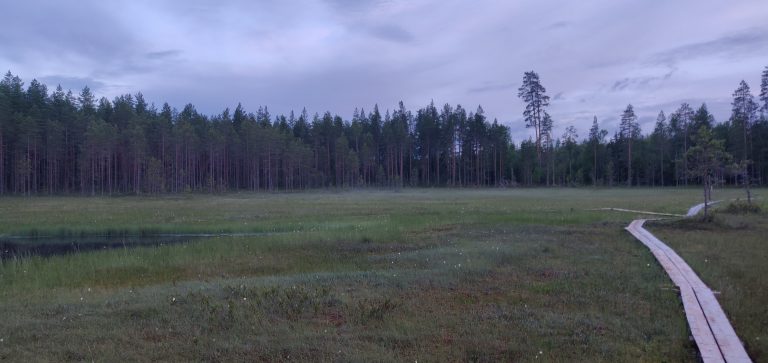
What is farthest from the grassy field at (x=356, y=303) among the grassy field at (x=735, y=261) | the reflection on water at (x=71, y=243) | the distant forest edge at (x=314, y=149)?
the distant forest edge at (x=314, y=149)

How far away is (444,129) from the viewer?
5157 inches

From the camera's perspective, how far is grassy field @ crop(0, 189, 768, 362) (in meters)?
9.36

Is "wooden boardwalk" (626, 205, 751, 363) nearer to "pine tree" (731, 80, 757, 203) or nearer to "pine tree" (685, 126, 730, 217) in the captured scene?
"pine tree" (685, 126, 730, 217)

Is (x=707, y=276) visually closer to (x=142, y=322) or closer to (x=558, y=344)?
(x=558, y=344)

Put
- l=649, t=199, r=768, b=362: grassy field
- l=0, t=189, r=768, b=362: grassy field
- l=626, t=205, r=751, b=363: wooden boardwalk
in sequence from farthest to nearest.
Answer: l=649, t=199, r=768, b=362: grassy field, l=0, t=189, r=768, b=362: grassy field, l=626, t=205, r=751, b=363: wooden boardwalk

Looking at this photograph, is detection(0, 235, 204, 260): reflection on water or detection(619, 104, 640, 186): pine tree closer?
detection(0, 235, 204, 260): reflection on water

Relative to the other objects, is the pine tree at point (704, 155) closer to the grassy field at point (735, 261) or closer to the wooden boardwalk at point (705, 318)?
the grassy field at point (735, 261)

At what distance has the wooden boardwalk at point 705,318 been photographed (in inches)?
342

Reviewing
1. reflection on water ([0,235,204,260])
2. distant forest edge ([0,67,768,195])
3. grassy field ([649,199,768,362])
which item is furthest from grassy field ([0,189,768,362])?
distant forest edge ([0,67,768,195])

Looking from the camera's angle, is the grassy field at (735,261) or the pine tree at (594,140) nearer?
the grassy field at (735,261)

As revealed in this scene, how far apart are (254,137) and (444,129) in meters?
43.3

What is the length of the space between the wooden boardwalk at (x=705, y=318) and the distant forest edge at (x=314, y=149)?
80.1 meters

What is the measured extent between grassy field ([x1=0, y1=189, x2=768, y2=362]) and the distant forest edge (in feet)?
251

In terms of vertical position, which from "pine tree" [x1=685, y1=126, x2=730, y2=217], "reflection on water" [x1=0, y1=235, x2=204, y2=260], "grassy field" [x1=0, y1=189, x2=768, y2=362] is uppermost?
"pine tree" [x1=685, y1=126, x2=730, y2=217]
